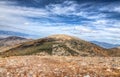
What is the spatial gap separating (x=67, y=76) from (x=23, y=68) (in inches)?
173

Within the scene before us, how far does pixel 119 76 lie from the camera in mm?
18156

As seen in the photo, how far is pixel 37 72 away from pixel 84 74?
164 inches

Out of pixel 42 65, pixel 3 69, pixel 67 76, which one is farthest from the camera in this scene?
pixel 42 65

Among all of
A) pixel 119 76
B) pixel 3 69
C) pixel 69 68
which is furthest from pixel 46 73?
pixel 119 76

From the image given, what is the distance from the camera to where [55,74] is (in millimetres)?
18391

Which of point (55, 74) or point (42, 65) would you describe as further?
point (42, 65)

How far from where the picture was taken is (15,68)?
19.6 meters

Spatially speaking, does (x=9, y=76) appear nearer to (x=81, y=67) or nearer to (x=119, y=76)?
(x=81, y=67)

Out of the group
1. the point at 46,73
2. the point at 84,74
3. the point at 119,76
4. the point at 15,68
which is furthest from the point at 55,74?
the point at 119,76

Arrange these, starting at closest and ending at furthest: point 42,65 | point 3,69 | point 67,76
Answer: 1. point 67,76
2. point 3,69
3. point 42,65

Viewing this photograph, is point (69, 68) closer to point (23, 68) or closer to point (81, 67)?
point (81, 67)

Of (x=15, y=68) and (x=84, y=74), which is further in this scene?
(x=15, y=68)

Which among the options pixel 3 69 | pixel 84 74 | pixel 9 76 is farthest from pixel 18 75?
pixel 84 74

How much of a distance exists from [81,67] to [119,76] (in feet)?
11.9
